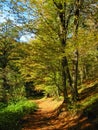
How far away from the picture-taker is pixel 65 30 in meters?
14.1

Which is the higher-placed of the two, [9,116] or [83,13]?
[83,13]

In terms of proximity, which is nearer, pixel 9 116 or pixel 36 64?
pixel 9 116

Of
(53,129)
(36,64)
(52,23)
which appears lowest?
(53,129)

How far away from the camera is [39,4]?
12.7 meters

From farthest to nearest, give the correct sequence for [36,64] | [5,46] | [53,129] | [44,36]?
[5,46] → [36,64] → [44,36] → [53,129]

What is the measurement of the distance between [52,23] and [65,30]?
3.15ft

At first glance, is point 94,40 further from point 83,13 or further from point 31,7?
point 31,7

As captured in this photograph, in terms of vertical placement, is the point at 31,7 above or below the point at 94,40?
above

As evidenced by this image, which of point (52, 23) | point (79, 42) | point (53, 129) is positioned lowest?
point (53, 129)

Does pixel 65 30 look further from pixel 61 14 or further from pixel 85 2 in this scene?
pixel 85 2

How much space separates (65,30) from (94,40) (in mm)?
3623

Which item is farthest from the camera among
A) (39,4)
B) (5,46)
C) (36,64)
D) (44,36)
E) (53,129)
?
(5,46)

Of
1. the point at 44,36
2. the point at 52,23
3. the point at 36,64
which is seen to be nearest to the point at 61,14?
the point at 52,23

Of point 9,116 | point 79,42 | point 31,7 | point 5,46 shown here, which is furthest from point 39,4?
point 5,46
